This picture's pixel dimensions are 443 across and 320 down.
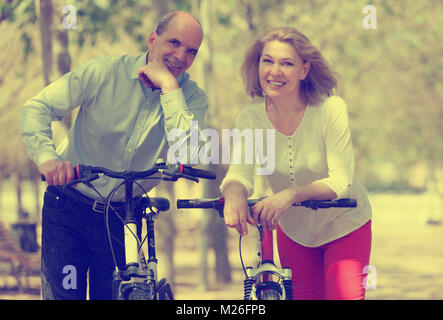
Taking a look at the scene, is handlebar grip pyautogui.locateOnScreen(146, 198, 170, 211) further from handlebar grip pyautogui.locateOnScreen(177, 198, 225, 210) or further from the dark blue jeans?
handlebar grip pyautogui.locateOnScreen(177, 198, 225, 210)

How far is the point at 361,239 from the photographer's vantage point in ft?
12.9

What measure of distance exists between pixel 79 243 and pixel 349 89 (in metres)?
20.6

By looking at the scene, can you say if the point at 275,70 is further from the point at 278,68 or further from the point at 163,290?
the point at 163,290

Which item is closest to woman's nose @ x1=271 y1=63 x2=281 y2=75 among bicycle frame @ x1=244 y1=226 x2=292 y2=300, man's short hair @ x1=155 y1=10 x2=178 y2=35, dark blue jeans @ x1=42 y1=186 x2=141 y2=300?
man's short hair @ x1=155 y1=10 x2=178 y2=35

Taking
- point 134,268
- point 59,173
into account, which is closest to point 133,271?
point 134,268

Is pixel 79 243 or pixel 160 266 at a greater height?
pixel 160 266

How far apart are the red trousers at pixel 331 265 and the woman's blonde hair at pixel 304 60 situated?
0.72 meters

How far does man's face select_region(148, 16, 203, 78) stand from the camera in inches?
154

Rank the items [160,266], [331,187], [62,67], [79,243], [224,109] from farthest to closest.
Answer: [224,109] → [160,266] → [62,67] → [79,243] → [331,187]

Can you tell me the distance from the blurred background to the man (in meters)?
1.34

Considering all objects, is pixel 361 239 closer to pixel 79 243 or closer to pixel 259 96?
pixel 259 96

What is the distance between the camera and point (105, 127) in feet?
13.4

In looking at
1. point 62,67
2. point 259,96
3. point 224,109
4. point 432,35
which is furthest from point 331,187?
point 224,109

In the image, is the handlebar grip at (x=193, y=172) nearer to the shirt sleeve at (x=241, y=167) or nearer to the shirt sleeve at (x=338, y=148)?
the shirt sleeve at (x=241, y=167)
